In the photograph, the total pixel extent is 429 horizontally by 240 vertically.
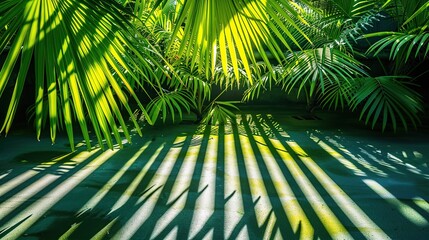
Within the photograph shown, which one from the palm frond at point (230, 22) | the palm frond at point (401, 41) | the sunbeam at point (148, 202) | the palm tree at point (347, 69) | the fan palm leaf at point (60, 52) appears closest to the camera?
the fan palm leaf at point (60, 52)

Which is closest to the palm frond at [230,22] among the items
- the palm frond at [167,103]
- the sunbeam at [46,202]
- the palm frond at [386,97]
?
the sunbeam at [46,202]

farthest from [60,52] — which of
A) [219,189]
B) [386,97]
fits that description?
[386,97]

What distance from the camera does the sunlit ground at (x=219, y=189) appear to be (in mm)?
960

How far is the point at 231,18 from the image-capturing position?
731 mm

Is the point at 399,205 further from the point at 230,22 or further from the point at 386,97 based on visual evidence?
the point at 386,97

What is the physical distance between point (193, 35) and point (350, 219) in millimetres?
705

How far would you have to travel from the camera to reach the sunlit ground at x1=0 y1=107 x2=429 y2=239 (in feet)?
3.15

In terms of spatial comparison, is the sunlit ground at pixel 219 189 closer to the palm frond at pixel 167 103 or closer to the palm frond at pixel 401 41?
the palm frond at pixel 167 103

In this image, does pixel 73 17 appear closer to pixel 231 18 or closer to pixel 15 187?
pixel 231 18

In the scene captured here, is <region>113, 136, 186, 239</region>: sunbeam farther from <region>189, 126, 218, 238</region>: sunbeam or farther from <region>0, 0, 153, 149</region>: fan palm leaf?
<region>0, 0, 153, 149</region>: fan palm leaf

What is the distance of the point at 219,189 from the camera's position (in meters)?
1.24

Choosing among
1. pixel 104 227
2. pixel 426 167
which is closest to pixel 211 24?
pixel 104 227

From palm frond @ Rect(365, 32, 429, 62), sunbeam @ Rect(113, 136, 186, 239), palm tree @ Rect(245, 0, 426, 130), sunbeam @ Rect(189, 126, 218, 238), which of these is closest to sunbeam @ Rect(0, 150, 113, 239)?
sunbeam @ Rect(113, 136, 186, 239)

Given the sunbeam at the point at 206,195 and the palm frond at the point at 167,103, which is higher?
the palm frond at the point at 167,103
